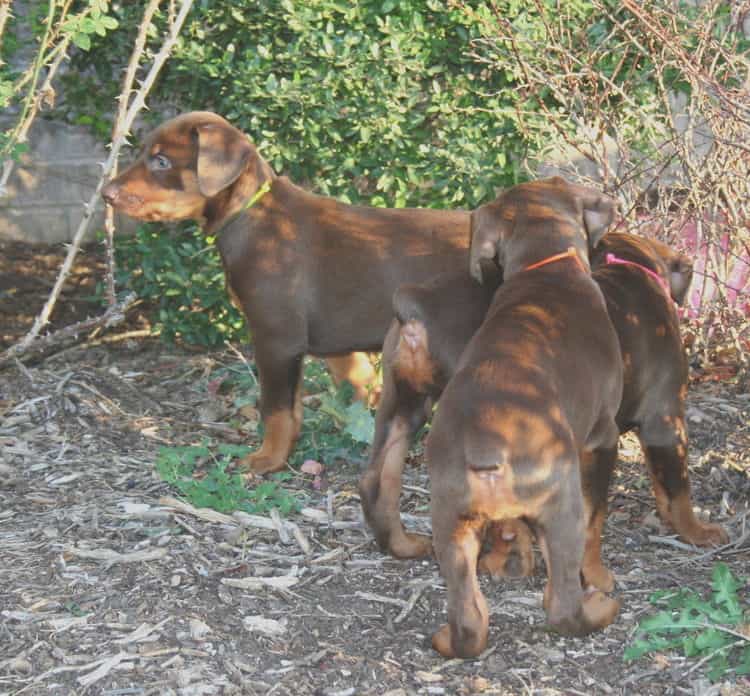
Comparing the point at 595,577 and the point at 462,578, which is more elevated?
the point at 462,578

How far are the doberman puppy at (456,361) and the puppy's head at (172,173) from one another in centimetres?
159

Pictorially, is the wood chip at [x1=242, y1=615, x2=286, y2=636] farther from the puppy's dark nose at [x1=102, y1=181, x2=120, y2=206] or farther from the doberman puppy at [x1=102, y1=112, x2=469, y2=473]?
the puppy's dark nose at [x1=102, y1=181, x2=120, y2=206]

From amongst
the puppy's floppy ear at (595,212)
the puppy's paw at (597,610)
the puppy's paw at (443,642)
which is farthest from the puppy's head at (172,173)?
the puppy's paw at (597,610)

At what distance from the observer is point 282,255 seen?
20.4ft

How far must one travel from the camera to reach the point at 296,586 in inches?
194

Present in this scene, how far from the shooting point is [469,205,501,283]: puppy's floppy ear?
16.4ft

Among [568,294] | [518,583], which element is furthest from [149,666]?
[568,294]

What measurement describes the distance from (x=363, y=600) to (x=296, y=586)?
28 centimetres

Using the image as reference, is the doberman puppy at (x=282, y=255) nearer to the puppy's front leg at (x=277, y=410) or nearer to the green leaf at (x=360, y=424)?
the puppy's front leg at (x=277, y=410)

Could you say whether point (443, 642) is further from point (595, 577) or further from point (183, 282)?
point (183, 282)

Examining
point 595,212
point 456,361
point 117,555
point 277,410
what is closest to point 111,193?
point 277,410

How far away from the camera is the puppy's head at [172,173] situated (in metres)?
6.17

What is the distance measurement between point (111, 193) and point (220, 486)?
5.17 ft

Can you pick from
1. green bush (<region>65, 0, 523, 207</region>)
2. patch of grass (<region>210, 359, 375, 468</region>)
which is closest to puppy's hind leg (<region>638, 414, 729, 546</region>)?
patch of grass (<region>210, 359, 375, 468</region>)
